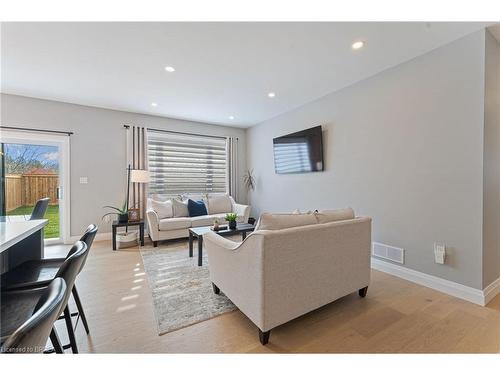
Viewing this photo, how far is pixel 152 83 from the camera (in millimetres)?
3178

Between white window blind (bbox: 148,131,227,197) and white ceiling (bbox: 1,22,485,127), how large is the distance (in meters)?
1.23

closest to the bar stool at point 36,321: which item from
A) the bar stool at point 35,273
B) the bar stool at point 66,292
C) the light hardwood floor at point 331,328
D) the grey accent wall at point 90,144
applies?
the bar stool at point 66,292

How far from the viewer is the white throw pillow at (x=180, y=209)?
4.43 m

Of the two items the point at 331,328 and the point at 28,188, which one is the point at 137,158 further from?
the point at 331,328

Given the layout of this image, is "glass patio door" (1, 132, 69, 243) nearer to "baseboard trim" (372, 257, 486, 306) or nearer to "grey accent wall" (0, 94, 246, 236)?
"grey accent wall" (0, 94, 246, 236)

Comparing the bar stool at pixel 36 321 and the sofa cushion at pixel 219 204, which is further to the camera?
the sofa cushion at pixel 219 204

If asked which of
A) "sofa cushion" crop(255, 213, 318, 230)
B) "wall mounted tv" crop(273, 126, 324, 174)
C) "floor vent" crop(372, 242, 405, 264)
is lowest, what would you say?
"floor vent" crop(372, 242, 405, 264)

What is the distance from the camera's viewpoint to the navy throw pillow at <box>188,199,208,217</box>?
445cm

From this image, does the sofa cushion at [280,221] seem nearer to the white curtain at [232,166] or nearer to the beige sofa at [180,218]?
the beige sofa at [180,218]

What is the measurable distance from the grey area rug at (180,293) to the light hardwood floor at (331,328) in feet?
0.27

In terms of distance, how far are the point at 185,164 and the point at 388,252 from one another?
4.31 meters

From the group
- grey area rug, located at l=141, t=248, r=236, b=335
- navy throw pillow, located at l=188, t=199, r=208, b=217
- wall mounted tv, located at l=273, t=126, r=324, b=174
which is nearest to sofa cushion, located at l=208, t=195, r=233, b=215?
navy throw pillow, located at l=188, t=199, r=208, b=217

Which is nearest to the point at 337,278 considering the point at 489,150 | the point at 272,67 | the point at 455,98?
the point at 489,150

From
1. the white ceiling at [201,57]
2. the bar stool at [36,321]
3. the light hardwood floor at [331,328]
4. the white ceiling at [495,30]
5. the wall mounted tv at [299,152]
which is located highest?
the white ceiling at [201,57]
